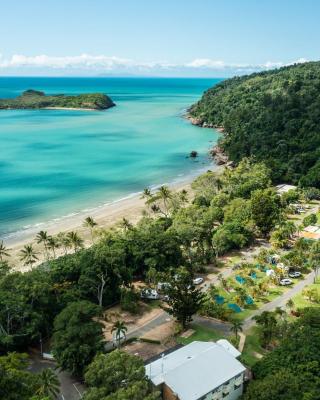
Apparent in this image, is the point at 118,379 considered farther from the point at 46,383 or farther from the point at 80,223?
the point at 80,223

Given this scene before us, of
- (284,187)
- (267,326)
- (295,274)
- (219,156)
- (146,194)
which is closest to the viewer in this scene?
(267,326)

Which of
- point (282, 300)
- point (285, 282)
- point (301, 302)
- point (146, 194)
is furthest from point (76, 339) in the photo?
point (146, 194)

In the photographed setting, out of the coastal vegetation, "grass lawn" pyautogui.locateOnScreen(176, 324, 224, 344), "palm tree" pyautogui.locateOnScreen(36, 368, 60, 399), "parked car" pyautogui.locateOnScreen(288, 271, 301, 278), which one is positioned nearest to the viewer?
"palm tree" pyautogui.locateOnScreen(36, 368, 60, 399)

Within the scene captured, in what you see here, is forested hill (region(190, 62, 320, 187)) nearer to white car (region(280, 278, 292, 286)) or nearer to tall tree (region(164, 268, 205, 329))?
white car (region(280, 278, 292, 286))

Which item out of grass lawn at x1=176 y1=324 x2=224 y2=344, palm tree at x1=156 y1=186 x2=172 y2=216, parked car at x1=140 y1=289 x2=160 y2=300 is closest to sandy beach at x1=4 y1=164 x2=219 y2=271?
palm tree at x1=156 y1=186 x2=172 y2=216

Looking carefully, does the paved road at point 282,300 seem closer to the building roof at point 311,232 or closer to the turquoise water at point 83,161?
the building roof at point 311,232

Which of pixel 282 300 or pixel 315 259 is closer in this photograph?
pixel 282 300

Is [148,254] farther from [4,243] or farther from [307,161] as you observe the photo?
[307,161]

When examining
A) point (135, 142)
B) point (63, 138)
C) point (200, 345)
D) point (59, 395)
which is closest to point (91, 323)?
point (59, 395)
